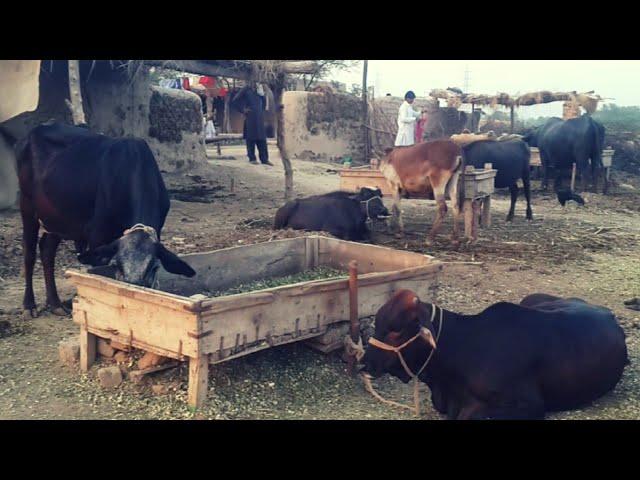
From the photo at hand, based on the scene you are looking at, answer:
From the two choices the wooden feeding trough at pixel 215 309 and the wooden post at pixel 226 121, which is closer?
the wooden feeding trough at pixel 215 309

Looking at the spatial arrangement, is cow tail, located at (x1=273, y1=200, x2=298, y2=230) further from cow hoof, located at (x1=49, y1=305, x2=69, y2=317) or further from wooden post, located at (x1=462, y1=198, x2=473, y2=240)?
cow hoof, located at (x1=49, y1=305, x2=69, y2=317)

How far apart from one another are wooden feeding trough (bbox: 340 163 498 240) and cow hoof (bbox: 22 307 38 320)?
18.2 ft

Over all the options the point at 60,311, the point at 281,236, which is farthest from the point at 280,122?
the point at 60,311

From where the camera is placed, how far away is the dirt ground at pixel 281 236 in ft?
15.6

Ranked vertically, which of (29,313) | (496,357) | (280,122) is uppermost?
(280,122)

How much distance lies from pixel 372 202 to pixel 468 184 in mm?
1379

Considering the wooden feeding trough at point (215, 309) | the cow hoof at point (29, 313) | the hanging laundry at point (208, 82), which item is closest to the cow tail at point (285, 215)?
the wooden feeding trough at point (215, 309)

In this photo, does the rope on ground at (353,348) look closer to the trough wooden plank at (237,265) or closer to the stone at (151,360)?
the stone at (151,360)

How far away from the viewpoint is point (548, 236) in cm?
1129

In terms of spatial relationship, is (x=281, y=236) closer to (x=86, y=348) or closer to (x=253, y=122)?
(x=86, y=348)

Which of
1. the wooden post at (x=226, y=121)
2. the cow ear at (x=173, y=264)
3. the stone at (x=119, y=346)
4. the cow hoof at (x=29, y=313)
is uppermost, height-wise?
the wooden post at (x=226, y=121)

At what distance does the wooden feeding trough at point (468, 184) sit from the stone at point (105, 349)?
20.0 ft

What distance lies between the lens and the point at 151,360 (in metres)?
4.98

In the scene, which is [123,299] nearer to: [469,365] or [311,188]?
[469,365]
